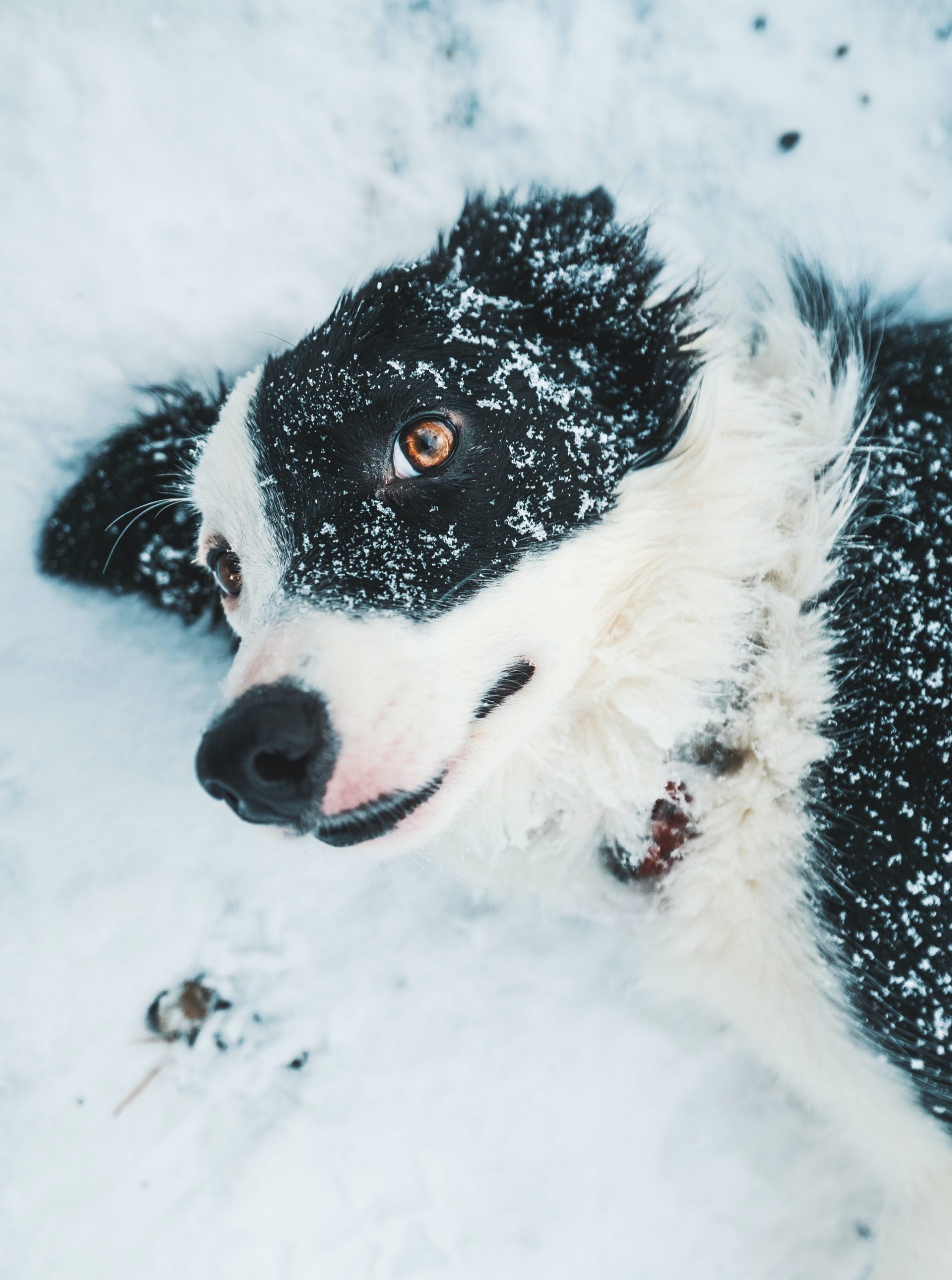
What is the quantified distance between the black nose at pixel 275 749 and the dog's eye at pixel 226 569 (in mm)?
524

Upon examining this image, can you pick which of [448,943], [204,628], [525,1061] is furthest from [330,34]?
[525,1061]

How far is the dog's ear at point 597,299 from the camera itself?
1536 mm

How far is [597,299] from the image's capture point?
1544mm

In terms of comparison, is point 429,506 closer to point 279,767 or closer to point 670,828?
point 279,767

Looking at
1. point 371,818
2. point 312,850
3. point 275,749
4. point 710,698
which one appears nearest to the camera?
point 275,749

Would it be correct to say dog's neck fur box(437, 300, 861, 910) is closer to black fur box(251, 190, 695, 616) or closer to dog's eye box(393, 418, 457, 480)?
black fur box(251, 190, 695, 616)

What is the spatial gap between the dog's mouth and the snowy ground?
0.99m

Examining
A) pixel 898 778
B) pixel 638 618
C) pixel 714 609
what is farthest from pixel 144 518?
pixel 898 778

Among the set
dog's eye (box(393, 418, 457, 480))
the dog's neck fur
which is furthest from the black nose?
the dog's neck fur

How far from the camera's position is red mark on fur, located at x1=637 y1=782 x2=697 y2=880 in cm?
170

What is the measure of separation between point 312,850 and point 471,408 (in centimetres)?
131

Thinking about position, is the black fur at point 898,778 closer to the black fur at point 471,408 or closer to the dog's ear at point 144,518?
the black fur at point 471,408

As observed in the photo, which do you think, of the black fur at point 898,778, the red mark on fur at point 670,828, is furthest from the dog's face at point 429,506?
the black fur at point 898,778

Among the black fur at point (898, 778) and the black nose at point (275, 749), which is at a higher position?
the black fur at point (898, 778)
